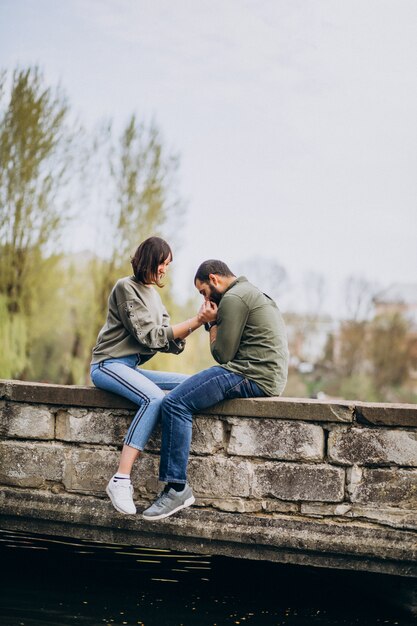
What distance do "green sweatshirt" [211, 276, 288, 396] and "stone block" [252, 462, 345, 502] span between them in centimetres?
49

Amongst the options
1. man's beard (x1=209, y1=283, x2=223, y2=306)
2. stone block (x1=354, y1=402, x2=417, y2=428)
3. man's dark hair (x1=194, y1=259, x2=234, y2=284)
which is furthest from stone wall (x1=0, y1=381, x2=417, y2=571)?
man's dark hair (x1=194, y1=259, x2=234, y2=284)

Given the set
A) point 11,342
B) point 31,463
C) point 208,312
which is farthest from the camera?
point 11,342

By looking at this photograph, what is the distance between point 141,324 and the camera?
521cm

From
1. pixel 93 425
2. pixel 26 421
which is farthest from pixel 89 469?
pixel 26 421

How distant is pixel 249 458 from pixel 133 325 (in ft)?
3.74

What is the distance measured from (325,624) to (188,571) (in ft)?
3.69

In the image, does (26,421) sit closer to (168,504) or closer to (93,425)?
(93,425)

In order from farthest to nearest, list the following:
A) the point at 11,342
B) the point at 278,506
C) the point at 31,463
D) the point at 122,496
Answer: the point at 11,342
the point at 31,463
the point at 278,506
the point at 122,496

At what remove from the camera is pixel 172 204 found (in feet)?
72.3

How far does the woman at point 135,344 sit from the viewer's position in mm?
5121

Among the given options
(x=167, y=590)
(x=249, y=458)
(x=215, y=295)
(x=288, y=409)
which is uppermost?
(x=215, y=295)

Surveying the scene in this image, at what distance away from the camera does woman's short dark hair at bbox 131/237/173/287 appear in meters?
5.23

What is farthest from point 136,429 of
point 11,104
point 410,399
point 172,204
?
point 410,399

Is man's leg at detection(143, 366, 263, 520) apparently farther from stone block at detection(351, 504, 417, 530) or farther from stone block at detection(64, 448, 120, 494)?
stone block at detection(351, 504, 417, 530)
